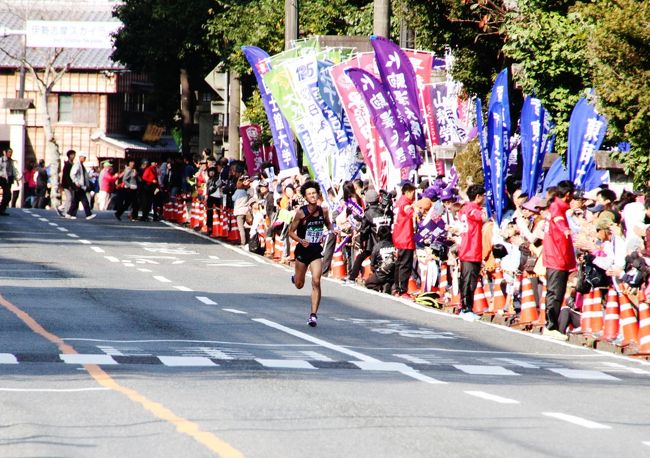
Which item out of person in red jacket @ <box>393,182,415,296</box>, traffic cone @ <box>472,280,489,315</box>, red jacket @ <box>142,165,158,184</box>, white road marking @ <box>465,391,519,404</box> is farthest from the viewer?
red jacket @ <box>142,165,158,184</box>

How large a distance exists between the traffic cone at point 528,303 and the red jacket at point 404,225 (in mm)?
4659

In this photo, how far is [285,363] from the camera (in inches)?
571

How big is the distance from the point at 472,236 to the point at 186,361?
8.08 meters

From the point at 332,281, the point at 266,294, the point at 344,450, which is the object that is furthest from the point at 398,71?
the point at 344,450

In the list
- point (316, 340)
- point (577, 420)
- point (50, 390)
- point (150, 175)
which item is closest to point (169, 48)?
point (150, 175)

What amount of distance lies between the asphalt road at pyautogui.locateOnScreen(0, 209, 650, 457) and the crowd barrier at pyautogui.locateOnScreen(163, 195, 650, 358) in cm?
45

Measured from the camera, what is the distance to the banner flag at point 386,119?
28.2 meters

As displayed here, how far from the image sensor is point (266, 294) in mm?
23859

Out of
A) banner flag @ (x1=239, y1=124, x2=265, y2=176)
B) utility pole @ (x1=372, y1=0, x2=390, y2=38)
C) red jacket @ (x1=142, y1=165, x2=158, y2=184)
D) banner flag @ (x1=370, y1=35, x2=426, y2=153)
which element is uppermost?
utility pole @ (x1=372, y1=0, x2=390, y2=38)

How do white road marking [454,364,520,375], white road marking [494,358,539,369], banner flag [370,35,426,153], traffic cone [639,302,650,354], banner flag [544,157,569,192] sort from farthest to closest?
banner flag [370,35,426,153] < banner flag [544,157,569,192] < traffic cone [639,302,650,354] < white road marking [494,358,539,369] < white road marking [454,364,520,375]

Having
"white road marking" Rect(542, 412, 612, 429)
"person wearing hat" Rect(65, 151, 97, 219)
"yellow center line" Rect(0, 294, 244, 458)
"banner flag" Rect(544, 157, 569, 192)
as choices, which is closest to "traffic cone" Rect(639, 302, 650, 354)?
"white road marking" Rect(542, 412, 612, 429)

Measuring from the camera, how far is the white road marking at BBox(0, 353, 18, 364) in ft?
45.5

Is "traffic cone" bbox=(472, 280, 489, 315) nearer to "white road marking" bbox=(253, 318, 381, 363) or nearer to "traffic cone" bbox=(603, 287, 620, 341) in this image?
"white road marking" bbox=(253, 318, 381, 363)

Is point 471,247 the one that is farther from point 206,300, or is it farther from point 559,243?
point 206,300
